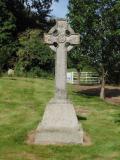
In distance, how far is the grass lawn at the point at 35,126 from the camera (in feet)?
40.6

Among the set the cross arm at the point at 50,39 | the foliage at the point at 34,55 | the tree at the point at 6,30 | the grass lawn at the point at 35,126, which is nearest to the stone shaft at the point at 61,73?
the cross arm at the point at 50,39

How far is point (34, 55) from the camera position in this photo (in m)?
46.2

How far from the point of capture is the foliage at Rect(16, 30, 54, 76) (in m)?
45.7

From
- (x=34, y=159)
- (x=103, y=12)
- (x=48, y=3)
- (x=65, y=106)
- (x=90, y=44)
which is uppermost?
(x=48, y=3)

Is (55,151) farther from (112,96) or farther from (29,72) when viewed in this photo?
(29,72)

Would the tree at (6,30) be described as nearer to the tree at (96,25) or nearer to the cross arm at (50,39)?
the tree at (96,25)

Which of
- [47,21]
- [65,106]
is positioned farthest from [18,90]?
[47,21]

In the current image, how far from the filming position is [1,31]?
48.4m

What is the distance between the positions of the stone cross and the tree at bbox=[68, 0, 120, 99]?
13.2 m

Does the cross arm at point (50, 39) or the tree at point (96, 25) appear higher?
the tree at point (96, 25)

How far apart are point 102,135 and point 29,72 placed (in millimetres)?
31928

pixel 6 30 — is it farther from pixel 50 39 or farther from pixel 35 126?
pixel 50 39

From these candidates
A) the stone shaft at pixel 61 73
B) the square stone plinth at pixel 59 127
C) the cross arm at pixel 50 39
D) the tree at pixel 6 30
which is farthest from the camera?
the tree at pixel 6 30

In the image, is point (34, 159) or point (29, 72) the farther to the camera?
point (29, 72)
